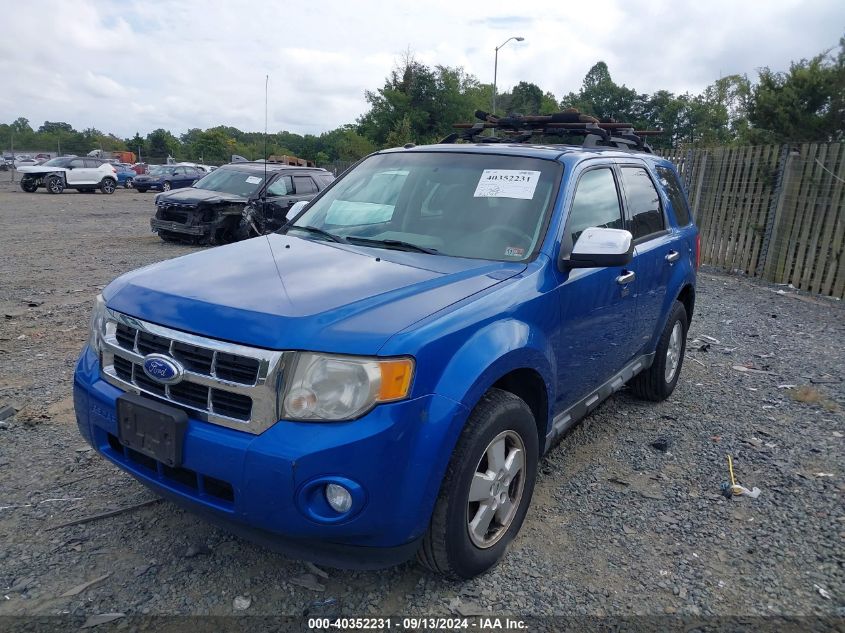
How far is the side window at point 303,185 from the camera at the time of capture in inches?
513

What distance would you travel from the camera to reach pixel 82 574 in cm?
267

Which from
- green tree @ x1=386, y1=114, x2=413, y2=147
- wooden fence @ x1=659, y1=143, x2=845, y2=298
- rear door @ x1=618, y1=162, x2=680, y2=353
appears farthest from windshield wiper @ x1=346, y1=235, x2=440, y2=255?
green tree @ x1=386, y1=114, x2=413, y2=147

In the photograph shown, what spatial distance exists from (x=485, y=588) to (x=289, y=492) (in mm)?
1071

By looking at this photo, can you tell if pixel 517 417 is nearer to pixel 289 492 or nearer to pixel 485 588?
pixel 485 588

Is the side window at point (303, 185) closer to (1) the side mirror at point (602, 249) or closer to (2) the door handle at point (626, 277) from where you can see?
(2) the door handle at point (626, 277)

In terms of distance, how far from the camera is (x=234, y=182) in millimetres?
13117

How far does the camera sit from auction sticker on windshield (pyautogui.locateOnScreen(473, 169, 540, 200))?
3.37m

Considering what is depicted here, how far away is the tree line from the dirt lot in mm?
2599

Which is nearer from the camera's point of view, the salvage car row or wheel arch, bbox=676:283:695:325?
wheel arch, bbox=676:283:695:325

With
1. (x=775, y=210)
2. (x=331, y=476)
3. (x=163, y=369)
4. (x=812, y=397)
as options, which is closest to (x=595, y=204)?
(x=331, y=476)

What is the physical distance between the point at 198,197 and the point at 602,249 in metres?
10.9

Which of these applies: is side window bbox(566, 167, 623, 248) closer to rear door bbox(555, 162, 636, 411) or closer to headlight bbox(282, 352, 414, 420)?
rear door bbox(555, 162, 636, 411)

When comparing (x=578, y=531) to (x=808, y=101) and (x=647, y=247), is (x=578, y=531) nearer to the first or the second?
(x=647, y=247)

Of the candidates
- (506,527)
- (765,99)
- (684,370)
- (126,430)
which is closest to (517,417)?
(506,527)
